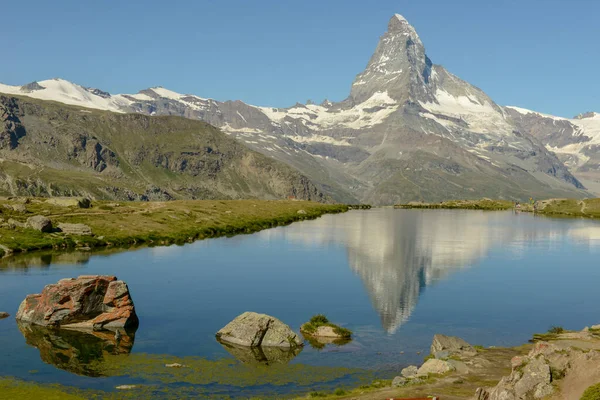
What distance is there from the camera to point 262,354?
51.8 meters

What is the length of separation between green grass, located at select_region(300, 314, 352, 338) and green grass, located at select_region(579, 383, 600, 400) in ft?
105

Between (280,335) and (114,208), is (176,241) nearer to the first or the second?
(114,208)

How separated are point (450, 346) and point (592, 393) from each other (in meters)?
23.7

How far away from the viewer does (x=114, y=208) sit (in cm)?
17338

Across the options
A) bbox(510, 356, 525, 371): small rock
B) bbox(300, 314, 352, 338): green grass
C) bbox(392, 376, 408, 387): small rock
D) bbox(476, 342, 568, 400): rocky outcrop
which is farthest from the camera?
bbox(300, 314, 352, 338): green grass

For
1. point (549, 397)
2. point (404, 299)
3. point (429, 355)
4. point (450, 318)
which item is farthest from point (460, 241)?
point (549, 397)

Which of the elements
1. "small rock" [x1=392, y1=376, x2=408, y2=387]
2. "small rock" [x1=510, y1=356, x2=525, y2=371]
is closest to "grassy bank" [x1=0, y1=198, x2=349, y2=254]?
"small rock" [x1=392, y1=376, x2=408, y2=387]

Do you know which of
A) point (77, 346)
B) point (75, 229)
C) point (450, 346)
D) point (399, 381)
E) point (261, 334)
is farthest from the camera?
point (75, 229)

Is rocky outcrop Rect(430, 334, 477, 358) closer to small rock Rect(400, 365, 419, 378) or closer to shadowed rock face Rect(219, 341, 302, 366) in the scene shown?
small rock Rect(400, 365, 419, 378)

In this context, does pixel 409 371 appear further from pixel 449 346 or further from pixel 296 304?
pixel 296 304

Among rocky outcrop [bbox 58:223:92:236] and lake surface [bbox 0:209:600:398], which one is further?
rocky outcrop [bbox 58:223:92:236]

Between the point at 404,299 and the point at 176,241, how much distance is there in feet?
244

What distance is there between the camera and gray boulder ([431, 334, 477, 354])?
49781 millimetres

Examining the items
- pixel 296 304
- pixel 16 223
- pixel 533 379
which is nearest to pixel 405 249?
pixel 296 304
